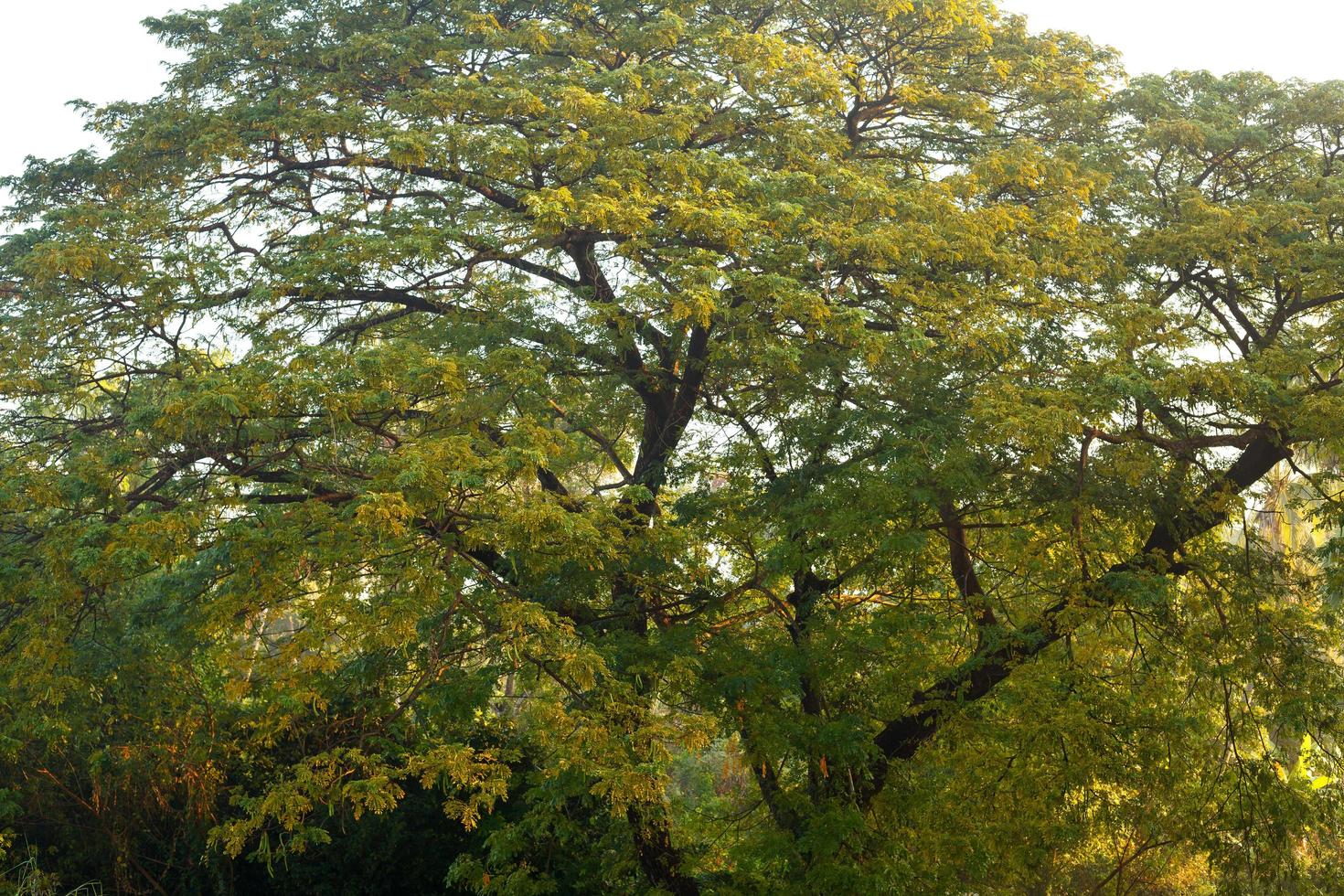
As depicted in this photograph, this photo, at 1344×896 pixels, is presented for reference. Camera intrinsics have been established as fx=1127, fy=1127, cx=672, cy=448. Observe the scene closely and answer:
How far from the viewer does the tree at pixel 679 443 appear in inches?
269

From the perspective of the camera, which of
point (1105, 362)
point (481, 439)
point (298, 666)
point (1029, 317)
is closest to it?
point (298, 666)

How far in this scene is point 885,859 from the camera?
26.2 ft

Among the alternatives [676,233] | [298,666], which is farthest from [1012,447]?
[298,666]

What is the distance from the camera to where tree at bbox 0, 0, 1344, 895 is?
22.4 feet

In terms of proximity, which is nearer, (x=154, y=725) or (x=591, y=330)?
(x=591, y=330)

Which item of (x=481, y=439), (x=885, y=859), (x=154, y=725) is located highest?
(x=481, y=439)

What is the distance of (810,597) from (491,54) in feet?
18.0

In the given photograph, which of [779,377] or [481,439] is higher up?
[779,377]

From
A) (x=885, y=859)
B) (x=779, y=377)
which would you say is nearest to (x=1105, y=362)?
(x=779, y=377)

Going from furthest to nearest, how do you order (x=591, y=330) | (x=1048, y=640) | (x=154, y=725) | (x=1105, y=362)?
(x=154, y=725), (x=591, y=330), (x=1048, y=640), (x=1105, y=362)

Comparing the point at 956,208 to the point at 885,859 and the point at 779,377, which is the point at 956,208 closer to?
the point at 779,377

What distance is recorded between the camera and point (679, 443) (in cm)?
995

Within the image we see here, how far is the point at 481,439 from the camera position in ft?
23.4

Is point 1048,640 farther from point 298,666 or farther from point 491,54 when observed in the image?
point 491,54
